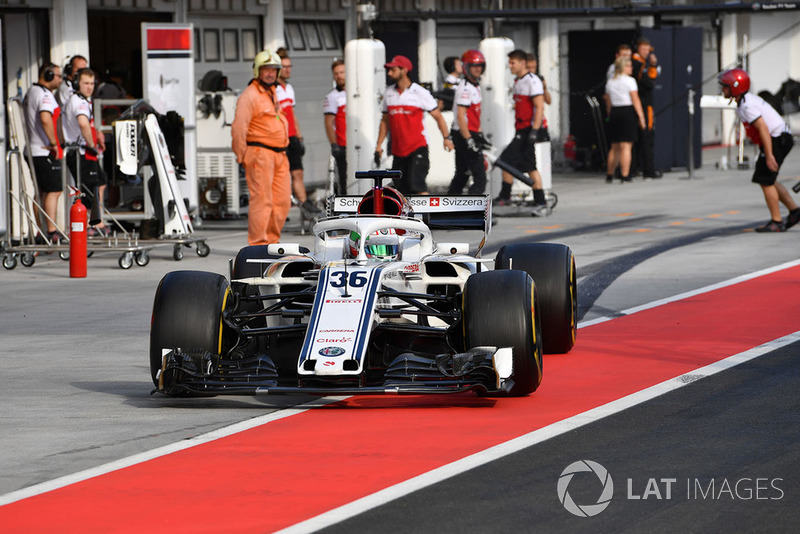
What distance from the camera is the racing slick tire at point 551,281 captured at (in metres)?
9.44

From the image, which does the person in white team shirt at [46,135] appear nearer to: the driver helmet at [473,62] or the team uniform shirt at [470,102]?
the team uniform shirt at [470,102]

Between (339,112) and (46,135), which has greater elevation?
(339,112)

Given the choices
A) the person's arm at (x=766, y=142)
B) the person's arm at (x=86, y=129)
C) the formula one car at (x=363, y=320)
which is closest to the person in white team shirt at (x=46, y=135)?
the person's arm at (x=86, y=129)

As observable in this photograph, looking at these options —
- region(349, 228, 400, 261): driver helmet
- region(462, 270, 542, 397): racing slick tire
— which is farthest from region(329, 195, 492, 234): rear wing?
region(462, 270, 542, 397): racing slick tire

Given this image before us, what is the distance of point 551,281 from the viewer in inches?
371

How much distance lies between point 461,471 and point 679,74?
70.5 feet

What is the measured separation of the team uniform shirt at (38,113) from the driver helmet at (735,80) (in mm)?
6984

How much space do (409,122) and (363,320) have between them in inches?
389

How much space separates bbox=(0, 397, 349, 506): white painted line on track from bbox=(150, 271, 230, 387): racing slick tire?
592mm

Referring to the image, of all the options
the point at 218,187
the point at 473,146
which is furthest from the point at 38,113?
the point at 473,146

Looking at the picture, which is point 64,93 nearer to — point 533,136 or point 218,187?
point 218,187

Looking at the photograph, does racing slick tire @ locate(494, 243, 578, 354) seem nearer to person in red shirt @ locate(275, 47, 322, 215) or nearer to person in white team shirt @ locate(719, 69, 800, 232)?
person in white team shirt @ locate(719, 69, 800, 232)

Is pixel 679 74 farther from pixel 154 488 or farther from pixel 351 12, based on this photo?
pixel 154 488

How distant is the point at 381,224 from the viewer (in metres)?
9.05
